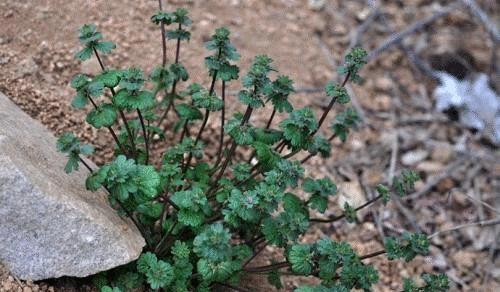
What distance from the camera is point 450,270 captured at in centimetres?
364

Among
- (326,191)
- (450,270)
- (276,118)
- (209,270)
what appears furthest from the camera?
(276,118)

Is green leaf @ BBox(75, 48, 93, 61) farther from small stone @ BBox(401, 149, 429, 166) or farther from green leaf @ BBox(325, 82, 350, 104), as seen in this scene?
small stone @ BBox(401, 149, 429, 166)

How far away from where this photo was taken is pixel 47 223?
2.48 m

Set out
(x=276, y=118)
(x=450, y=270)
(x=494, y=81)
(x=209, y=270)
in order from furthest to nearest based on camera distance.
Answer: (x=494, y=81) < (x=276, y=118) < (x=450, y=270) < (x=209, y=270)

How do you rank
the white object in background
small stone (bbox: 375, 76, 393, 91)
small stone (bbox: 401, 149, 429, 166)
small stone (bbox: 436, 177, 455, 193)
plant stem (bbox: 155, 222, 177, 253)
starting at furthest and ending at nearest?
small stone (bbox: 375, 76, 393, 91) → the white object in background → small stone (bbox: 401, 149, 429, 166) → small stone (bbox: 436, 177, 455, 193) → plant stem (bbox: 155, 222, 177, 253)

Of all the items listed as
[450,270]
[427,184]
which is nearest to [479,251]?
[450,270]

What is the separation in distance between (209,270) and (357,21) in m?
2.84

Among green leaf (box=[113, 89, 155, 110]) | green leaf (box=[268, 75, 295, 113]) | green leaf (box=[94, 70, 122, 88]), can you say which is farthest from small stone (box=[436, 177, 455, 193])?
green leaf (box=[94, 70, 122, 88])

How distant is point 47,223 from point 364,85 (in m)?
2.50

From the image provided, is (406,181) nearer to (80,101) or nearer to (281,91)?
(281,91)

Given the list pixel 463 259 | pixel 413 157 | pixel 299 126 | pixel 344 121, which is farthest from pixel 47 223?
pixel 413 157

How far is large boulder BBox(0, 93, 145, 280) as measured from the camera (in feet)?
7.93

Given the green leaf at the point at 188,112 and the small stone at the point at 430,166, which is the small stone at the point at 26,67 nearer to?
the green leaf at the point at 188,112

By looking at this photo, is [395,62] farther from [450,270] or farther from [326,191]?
[326,191]
